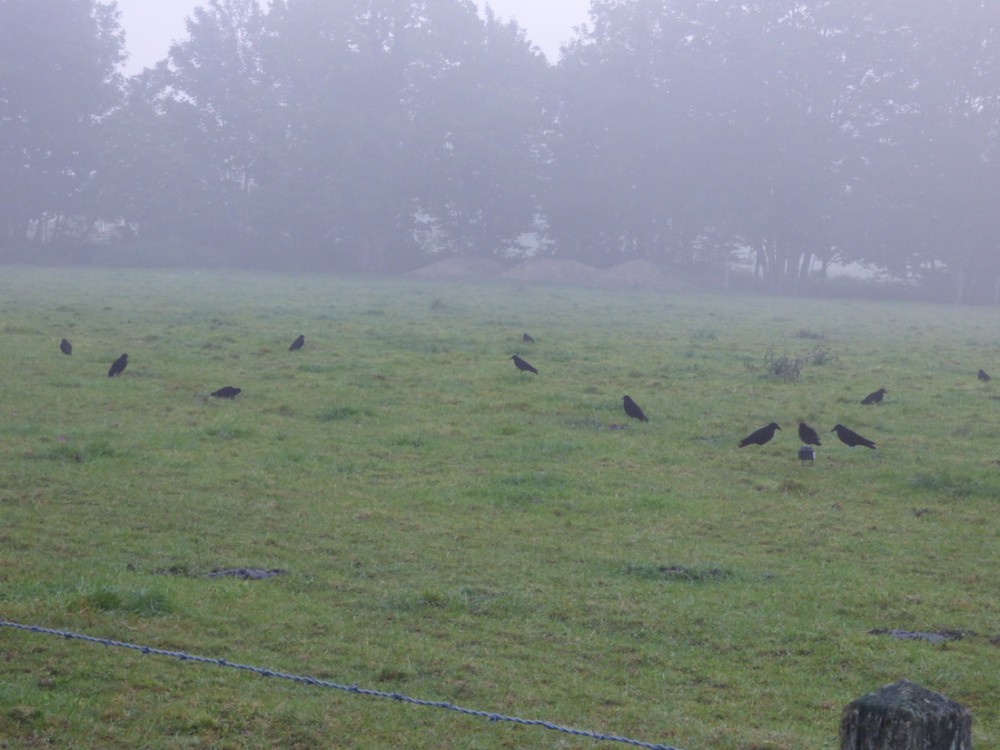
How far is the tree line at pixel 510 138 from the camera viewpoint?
65688 mm

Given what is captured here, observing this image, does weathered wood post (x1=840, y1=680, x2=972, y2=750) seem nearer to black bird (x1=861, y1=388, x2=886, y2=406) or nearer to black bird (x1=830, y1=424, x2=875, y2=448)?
black bird (x1=830, y1=424, x2=875, y2=448)

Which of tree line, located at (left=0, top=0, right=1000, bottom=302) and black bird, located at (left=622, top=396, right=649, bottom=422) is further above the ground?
tree line, located at (left=0, top=0, right=1000, bottom=302)

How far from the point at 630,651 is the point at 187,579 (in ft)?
10.5

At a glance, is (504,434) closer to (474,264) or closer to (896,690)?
(896,690)

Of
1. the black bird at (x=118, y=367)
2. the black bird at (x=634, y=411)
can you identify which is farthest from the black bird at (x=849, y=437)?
the black bird at (x=118, y=367)

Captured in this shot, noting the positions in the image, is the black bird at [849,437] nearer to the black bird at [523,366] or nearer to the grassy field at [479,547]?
the grassy field at [479,547]

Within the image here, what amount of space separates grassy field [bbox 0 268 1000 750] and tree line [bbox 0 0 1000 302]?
47337 mm

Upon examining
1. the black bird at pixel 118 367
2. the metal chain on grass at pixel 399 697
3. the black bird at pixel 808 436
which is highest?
the black bird at pixel 808 436

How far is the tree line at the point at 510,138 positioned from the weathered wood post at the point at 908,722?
64.9 meters

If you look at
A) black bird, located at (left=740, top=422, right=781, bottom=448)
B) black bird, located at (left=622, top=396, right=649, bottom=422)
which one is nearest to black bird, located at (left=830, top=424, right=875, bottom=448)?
black bird, located at (left=740, top=422, right=781, bottom=448)

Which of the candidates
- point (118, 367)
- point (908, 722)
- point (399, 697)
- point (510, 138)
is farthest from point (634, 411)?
point (510, 138)

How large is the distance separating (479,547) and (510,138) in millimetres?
63785

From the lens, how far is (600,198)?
71.2 metres

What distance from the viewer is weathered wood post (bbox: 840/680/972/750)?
328 centimetres
